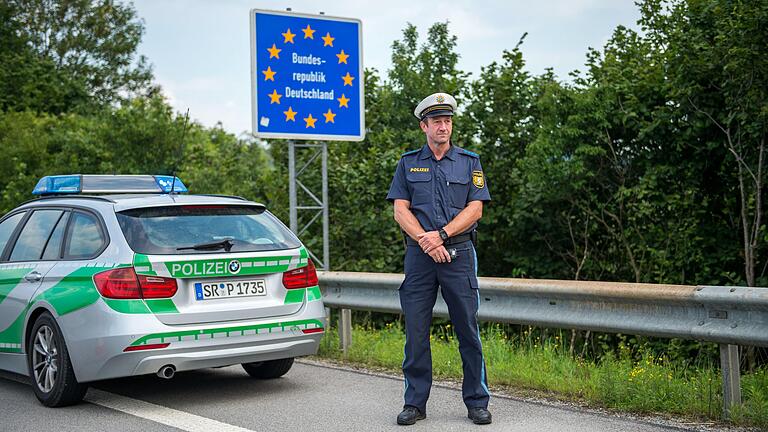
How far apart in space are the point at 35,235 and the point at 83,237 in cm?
85

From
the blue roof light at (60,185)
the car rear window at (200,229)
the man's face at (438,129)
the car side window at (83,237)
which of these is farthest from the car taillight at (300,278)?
the blue roof light at (60,185)

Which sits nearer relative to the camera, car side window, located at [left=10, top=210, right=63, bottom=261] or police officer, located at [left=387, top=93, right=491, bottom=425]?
police officer, located at [left=387, top=93, right=491, bottom=425]

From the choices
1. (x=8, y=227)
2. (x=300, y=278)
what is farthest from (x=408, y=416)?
(x=8, y=227)

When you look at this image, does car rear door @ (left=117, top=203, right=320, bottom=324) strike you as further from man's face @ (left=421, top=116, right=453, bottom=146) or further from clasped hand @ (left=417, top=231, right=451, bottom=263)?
man's face @ (left=421, top=116, right=453, bottom=146)

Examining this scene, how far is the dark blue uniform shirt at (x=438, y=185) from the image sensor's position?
5.64 metres

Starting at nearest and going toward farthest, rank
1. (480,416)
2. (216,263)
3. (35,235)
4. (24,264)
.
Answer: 1. (480,416)
2. (216,263)
3. (24,264)
4. (35,235)

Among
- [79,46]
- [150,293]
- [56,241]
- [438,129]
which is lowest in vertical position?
[150,293]

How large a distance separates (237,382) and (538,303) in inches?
95.6

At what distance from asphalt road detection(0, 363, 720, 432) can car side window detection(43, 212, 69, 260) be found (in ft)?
3.46

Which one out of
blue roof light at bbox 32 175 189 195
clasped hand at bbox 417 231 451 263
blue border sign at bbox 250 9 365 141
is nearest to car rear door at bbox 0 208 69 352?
blue roof light at bbox 32 175 189 195

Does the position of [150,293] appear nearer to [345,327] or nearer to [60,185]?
[60,185]

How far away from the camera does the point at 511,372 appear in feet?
22.7

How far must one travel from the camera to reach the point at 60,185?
7.87m

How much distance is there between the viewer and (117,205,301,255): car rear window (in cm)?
630
